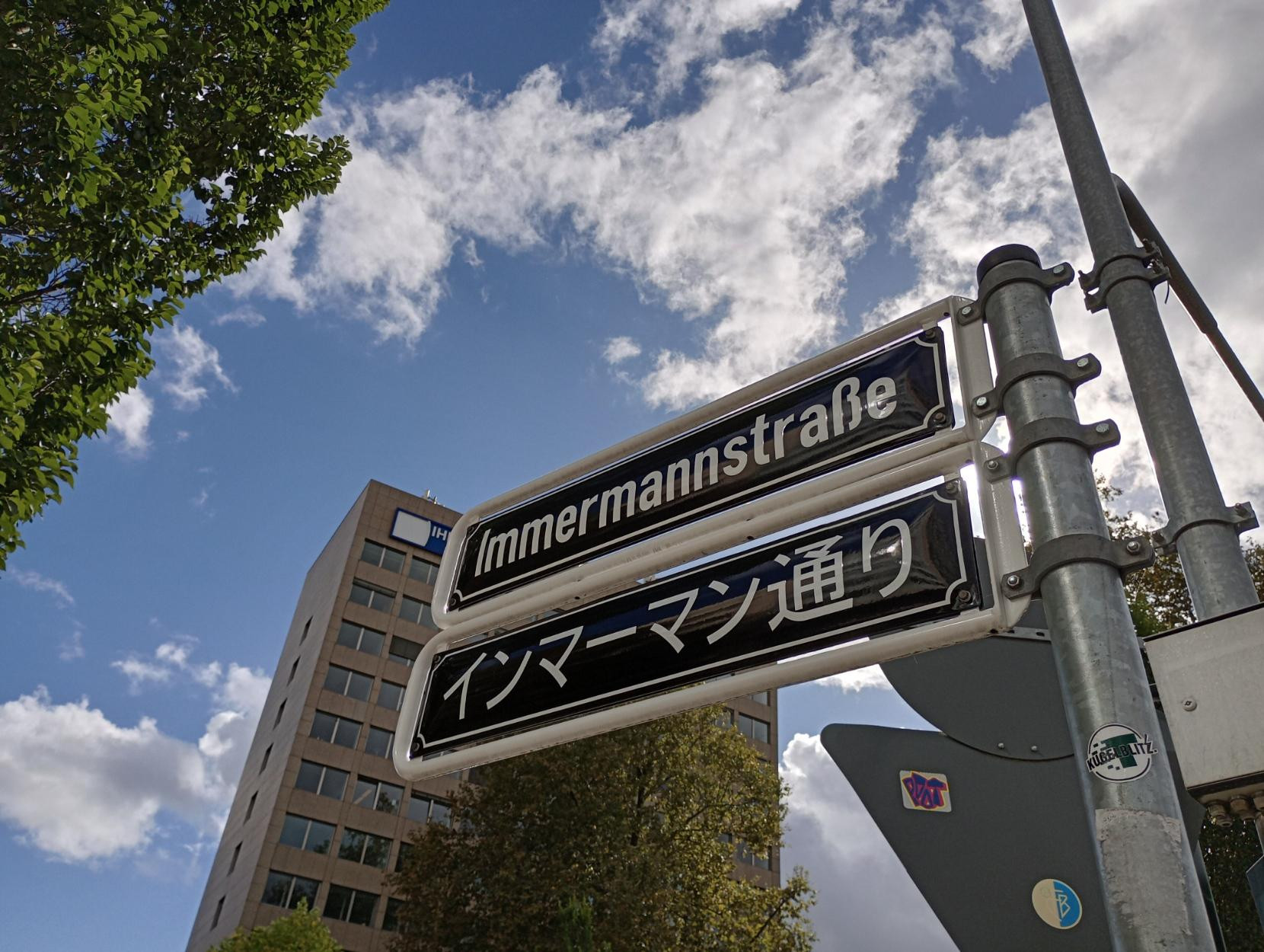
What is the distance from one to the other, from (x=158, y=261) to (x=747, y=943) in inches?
693

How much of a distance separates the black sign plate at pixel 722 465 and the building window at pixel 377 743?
43.7 metres

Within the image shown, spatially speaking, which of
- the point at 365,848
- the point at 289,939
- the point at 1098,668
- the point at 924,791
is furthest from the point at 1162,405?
the point at 365,848

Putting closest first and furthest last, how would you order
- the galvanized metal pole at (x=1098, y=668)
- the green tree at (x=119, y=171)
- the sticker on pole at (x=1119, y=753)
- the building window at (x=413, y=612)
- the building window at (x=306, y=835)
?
the galvanized metal pole at (x=1098, y=668)
the sticker on pole at (x=1119, y=753)
the green tree at (x=119, y=171)
the building window at (x=306, y=835)
the building window at (x=413, y=612)

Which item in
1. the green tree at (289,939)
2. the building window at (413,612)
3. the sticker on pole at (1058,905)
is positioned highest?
the building window at (413,612)

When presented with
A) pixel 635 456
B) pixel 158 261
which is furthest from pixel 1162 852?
pixel 158 261

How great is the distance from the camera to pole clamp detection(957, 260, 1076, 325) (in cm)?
241

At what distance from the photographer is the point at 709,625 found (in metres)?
2.55

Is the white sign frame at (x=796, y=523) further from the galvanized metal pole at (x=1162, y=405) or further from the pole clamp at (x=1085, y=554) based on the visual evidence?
the galvanized metal pole at (x=1162, y=405)

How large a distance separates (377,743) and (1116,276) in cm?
4606

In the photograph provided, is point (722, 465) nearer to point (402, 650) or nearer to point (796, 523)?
point (796, 523)

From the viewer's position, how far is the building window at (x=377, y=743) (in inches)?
1732

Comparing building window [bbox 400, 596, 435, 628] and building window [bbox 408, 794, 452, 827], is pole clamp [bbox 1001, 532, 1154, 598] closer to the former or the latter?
building window [bbox 408, 794, 452, 827]

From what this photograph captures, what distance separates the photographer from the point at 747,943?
19047 mm

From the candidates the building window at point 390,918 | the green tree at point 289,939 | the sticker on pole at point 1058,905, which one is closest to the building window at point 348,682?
the building window at point 390,918
